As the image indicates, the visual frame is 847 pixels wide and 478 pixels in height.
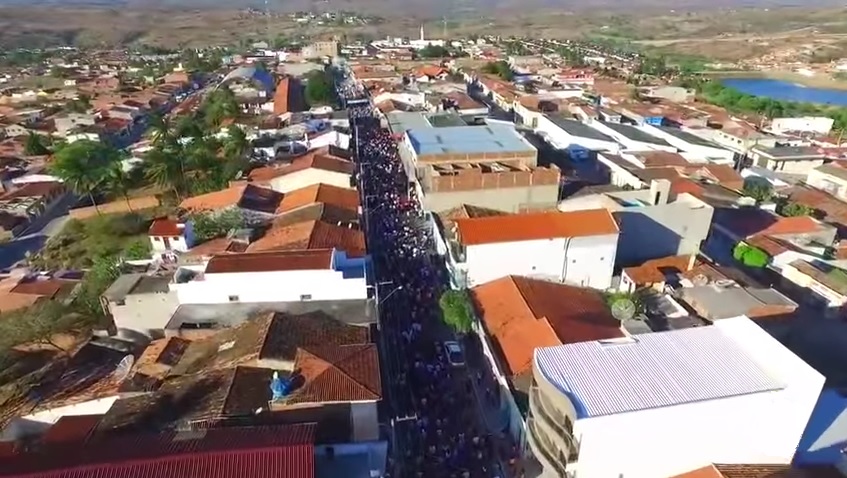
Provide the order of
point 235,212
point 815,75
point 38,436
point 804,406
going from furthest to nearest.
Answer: point 815,75, point 235,212, point 38,436, point 804,406

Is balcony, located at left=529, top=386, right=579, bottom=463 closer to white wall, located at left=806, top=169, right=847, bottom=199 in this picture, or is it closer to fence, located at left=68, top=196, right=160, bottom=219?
fence, located at left=68, top=196, right=160, bottom=219

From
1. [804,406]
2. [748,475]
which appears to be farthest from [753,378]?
[748,475]

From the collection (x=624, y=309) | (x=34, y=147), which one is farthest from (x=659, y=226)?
(x=34, y=147)

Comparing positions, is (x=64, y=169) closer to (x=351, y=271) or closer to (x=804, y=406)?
(x=351, y=271)

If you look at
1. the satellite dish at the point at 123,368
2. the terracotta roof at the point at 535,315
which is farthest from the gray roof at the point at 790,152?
the satellite dish at the point at 123,368

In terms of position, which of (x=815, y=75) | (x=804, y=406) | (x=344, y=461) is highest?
(x=804, y=406)

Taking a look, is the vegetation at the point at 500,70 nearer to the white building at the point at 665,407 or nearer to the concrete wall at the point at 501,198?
the concrete wall at the point at 501,198

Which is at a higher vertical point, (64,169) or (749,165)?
(64,169)
